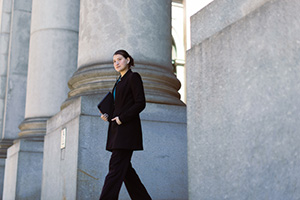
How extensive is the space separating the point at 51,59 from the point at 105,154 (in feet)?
20.4

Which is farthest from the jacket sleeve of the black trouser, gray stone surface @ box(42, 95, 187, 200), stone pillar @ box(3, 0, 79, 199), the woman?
stone pillar @ box(3, 0, 79, 199)

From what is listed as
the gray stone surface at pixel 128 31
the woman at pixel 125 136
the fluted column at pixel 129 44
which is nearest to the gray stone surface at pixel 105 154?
the fluted column at pixel 129 44

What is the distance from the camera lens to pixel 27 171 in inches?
537

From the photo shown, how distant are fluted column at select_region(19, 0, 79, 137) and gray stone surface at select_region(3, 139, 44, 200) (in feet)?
1.36

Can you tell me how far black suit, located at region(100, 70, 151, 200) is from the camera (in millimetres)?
5805

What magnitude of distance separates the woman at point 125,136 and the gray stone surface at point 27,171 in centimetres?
807

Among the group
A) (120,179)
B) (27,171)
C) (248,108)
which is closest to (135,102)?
(120,179)

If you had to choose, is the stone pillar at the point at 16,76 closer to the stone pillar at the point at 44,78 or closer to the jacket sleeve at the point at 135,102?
the stone pillar at the point at 44,78

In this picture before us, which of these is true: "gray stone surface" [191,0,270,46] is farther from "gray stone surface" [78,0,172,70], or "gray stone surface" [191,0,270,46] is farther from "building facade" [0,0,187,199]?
"gray stone surface" [78,0,172,70]

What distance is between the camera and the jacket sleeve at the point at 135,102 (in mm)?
5910

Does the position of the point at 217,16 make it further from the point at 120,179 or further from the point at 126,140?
the point at 120,179

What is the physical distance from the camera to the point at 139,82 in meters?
6.09

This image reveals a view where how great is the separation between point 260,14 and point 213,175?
5.83 ft

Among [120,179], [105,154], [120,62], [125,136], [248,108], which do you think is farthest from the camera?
[105,154]
